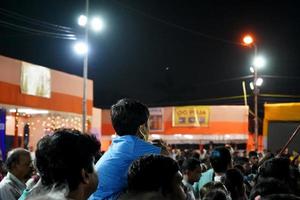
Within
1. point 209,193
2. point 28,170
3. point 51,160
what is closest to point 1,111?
point 28,170

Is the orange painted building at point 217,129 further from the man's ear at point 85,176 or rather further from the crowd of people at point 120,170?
the man's ear at point 85,176

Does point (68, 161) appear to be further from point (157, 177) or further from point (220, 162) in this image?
point (220, 162)

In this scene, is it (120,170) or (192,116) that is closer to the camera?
(120,170)

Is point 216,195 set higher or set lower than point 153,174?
lower

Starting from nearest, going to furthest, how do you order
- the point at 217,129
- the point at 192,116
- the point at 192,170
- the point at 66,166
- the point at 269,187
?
the point at 66,166
the point at 269,187
the point at 192,170
the point at 217,129
the point at 192,116

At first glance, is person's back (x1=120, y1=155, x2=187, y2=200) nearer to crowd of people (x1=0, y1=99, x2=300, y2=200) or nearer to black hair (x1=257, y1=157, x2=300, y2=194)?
crowd of people (x1=0, y1=99, x2=300, y2=200)

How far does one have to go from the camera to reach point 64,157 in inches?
97.7

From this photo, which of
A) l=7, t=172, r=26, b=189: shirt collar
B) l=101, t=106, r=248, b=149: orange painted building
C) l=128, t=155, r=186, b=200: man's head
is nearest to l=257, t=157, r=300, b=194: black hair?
l=128, t=155, r=186, b=200: man's head

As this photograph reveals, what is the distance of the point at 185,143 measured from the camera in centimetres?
3825

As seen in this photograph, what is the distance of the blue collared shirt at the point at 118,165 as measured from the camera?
3.38 meters

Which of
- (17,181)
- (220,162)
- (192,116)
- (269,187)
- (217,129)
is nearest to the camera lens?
(269,187)

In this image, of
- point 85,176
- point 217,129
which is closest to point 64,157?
point 85,176

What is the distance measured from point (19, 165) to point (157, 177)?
366cm

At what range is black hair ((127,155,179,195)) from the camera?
8.97 ft
